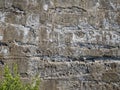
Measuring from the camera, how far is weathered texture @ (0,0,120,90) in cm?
546

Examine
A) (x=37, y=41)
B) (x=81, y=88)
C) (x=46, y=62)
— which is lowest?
(x=81, y=88)

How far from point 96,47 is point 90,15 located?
0.54 metres

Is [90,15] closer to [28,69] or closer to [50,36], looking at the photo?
[50,36]

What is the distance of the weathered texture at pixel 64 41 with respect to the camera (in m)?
5.46

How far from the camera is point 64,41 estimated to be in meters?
5.57

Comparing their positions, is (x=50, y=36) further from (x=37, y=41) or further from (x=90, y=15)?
(x=90, y=15)

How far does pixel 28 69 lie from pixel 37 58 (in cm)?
23

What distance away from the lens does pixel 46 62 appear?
5512 millimetres

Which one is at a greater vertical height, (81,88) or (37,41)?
(37,41)

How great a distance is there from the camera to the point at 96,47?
222 inches

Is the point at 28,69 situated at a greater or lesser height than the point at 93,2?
lesser

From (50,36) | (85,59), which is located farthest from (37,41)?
(85,59)

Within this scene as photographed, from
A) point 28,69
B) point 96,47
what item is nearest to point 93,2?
point 96,47

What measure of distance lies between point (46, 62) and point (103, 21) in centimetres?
117
